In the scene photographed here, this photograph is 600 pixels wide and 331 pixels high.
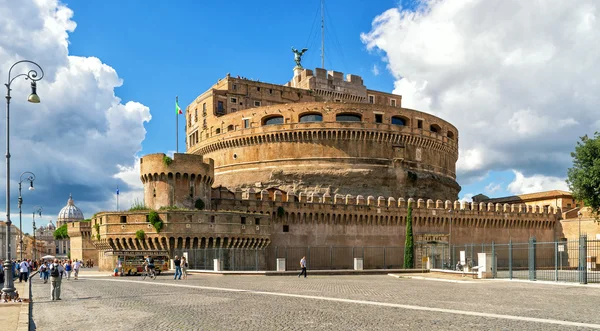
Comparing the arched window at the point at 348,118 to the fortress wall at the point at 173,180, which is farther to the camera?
the arched window at the point at 348,118

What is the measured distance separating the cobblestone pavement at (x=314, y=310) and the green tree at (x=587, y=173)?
1128 inches

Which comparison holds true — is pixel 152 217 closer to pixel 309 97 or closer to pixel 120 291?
pixel 120 291

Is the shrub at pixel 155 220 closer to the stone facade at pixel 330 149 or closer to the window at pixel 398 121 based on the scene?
the stone facade at pixel 330 149

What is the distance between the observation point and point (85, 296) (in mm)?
19906

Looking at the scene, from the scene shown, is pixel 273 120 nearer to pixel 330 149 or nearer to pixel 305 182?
pixel 330 149

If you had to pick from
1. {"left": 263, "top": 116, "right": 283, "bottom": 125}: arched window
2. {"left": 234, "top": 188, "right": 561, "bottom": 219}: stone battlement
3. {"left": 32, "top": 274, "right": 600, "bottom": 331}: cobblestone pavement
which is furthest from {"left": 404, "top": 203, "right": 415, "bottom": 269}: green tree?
{"left": 32, "top": 274, "right": 600, "bottom": 331}: cobblestone pavement

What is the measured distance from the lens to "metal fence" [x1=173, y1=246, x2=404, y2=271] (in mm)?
37375

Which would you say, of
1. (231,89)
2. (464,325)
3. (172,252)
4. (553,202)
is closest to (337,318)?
(464,325)

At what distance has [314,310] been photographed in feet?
48.1

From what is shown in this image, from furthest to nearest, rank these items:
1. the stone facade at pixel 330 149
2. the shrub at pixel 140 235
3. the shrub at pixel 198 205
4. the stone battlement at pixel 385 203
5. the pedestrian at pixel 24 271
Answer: the stone facade at pixel 330 149, the stone battlement at pixel 385 203, the shrub at pixel 198 205, the shrub at pixel 140 235, the pedestrian at pixel 24 271

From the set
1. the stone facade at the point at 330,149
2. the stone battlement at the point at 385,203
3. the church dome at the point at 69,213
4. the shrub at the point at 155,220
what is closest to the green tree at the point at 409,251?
the stone battlement at the point at 385,203

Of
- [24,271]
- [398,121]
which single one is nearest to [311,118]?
[398,121]

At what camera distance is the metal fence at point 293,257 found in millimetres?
37375

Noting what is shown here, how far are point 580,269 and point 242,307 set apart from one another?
16965mm
